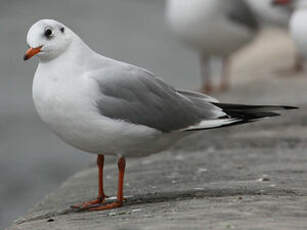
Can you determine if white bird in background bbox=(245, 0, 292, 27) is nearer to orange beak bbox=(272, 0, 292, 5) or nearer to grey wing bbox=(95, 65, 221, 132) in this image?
orange beak bbox=(272, 0, 292, 5)

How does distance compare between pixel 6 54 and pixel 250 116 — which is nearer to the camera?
pixel 250 116

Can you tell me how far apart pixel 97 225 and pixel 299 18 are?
567 centimetres

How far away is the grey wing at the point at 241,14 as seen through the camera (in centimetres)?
1074

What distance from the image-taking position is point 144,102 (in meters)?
5.00

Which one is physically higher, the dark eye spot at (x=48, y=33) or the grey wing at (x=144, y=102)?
the dark eye spot at (x=48, y=33)

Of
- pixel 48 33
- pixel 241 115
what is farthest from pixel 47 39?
pixel 241 115

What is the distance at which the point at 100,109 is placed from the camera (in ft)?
15.8

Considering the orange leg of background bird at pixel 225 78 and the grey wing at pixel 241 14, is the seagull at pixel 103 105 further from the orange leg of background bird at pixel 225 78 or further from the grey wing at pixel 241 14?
the grey wing at pixel 241 14

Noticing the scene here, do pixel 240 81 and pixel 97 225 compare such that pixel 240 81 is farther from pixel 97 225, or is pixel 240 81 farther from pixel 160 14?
pixel 160 14

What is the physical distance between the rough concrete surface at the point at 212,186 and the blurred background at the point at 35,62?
3.67ft

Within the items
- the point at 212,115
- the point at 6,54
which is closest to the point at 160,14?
the point at 6,54

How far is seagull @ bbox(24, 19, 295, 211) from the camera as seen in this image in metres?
4.79

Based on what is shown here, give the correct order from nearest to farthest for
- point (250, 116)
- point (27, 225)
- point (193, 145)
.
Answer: point (27, 225) < point (250, 116) < point (193, 145)

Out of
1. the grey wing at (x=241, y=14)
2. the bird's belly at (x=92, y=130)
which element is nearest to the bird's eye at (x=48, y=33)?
the bird's belly at (x=92, y=130)
